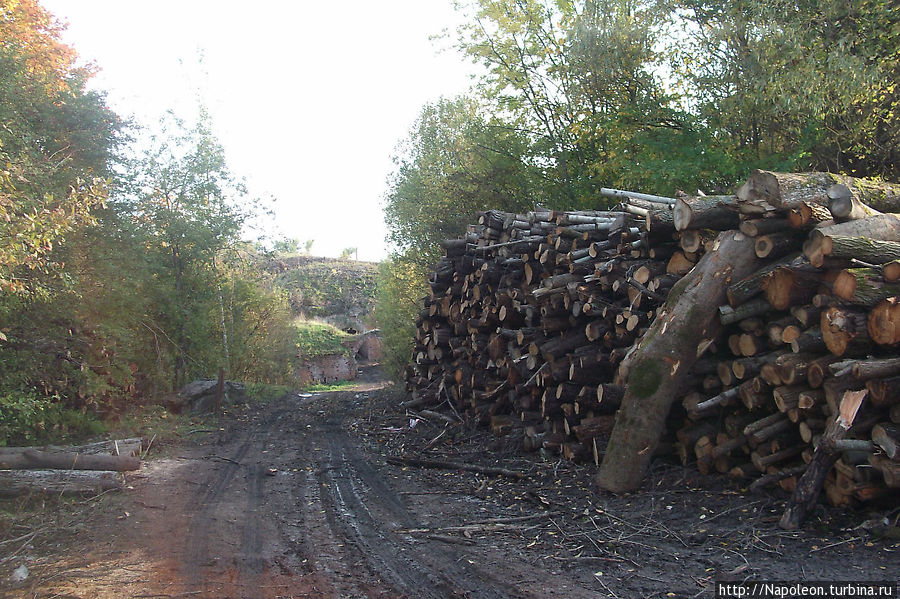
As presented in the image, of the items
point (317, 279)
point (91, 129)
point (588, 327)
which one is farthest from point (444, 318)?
point (317, 279)

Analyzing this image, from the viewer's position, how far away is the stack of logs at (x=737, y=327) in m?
4.72

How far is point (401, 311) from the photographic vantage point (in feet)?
70.2

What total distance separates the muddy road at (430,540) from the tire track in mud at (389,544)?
2cm

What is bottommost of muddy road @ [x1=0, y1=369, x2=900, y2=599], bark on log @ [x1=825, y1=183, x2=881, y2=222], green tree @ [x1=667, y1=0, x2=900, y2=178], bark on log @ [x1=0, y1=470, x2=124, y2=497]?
muddy road @ [x1=0, y1=369, x2=900, y2=599]

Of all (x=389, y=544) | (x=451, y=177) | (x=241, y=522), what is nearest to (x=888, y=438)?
(x=389, y=544)

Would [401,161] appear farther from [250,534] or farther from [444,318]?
[250,534]

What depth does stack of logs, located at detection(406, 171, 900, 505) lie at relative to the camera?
186 inches

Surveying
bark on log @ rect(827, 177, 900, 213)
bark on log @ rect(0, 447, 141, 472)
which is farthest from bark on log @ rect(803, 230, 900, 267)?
bark on log @ rect(0, 447, 141, 472)

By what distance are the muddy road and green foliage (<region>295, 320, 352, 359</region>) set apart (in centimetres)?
2402

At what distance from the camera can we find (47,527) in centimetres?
581

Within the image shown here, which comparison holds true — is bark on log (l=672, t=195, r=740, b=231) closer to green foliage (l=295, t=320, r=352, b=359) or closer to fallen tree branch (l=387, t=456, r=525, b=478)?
fallen tree branch (l=387, t=456, r=525, b=478)

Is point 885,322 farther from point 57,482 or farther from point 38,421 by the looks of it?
point 38,421

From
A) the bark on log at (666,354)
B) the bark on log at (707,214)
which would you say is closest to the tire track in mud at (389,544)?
the bark on log at (666,354)

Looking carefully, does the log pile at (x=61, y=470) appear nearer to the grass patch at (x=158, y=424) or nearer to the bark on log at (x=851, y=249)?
the grass patch at (x=158, y=424)
